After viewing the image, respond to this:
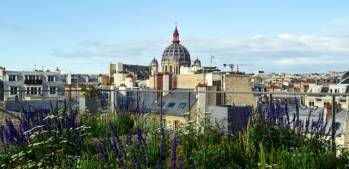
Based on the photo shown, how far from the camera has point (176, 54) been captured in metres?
132

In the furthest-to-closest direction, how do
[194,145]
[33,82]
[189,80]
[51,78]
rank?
[51,78] < [33,82] < [189,80] < [194,145]

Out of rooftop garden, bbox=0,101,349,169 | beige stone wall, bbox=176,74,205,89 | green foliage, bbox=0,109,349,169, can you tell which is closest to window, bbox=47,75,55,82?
beige stone wall, bbox=176,74,205,89

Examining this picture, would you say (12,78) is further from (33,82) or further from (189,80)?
(189,80)

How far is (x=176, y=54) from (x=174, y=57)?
0.99 meters

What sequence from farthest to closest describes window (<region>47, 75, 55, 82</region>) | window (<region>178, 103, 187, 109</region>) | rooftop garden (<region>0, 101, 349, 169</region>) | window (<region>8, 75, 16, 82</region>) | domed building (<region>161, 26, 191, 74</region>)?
domed building (<region>161, 26, 191, 74</region>)
window (<region>47, 75, 55, 82</region>)
window (<region>8, 75, 16, 82</region>)
window (<region>178, 103, 187, 109</region>)
rooftop garden (<region>0, 101, 349, 169</region>)

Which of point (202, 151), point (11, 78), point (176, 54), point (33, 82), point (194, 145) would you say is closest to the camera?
point (202, 151)

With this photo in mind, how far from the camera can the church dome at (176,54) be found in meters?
132

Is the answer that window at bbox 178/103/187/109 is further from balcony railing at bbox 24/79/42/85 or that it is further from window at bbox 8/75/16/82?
window at bbox 8/75/16/82

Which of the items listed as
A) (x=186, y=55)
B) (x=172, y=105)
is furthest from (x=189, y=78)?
(x=186, y=55)

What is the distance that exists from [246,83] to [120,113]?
3483 centimetres

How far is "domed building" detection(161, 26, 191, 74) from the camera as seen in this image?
431ft

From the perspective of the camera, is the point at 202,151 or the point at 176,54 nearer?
the point at 202,151

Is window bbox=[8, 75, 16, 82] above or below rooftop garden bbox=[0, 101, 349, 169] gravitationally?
above

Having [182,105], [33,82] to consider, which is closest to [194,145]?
[182,105]
